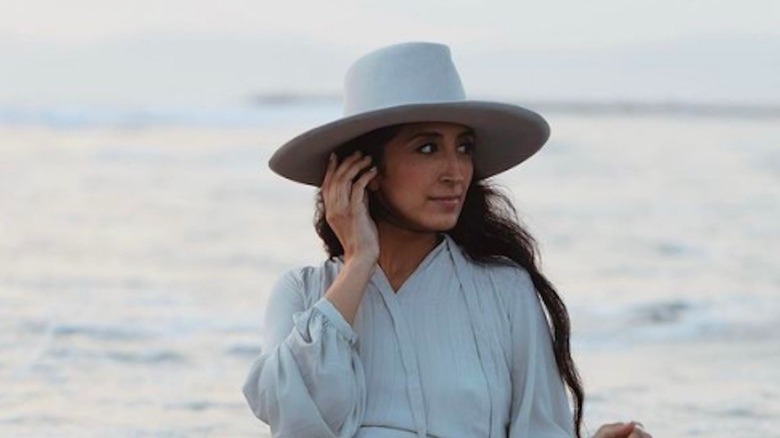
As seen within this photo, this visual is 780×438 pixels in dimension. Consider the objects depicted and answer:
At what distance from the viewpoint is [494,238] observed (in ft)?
14.9

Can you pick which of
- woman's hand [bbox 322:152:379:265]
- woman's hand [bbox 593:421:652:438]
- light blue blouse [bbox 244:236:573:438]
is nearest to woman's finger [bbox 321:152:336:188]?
woman's hand [bbox 322:152:379:265]

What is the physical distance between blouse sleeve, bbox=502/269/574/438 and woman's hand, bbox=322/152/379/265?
1.18 feet

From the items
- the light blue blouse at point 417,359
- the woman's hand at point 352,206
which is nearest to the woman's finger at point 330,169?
the woman's hand at point 352,206

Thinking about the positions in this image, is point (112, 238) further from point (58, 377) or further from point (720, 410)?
point (720, 410)

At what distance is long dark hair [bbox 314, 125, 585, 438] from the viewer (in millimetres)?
4438

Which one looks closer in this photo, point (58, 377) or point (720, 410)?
point (720, 410)

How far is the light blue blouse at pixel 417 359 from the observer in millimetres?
4168

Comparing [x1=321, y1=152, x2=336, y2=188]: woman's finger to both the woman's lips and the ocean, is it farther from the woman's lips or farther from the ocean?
the ocean

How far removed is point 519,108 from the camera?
14.2 ft

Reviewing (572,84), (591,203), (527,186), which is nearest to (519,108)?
(591,203)

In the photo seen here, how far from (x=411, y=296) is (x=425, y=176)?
0.28 metres

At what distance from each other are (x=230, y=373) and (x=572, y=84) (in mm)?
58029

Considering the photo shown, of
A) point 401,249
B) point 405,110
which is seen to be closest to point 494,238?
point 401,249

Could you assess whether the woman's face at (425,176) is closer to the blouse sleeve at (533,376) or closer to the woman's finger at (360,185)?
the woman's finger at (360,185)
